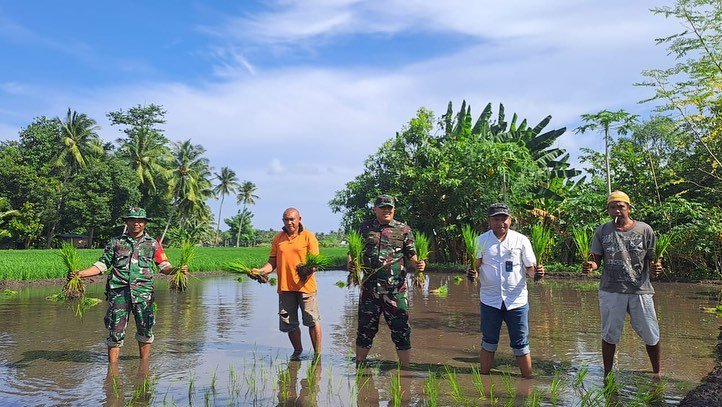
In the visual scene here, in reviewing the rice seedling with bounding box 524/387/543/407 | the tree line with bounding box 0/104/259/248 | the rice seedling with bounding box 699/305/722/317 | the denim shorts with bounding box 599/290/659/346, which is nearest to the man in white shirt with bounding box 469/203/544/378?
the rice seedling with bounding box 524/387/543/407

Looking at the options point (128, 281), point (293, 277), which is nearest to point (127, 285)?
point (128, 281)

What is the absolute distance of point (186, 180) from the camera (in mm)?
43688

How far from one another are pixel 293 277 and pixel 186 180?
132ft

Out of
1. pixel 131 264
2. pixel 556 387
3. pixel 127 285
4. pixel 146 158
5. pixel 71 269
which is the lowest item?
pixel 556 387

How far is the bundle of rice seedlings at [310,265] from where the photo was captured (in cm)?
563

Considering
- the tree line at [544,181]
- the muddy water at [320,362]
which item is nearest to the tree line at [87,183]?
the tree line at [544,181]

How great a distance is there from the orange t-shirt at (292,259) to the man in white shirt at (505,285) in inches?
73.3

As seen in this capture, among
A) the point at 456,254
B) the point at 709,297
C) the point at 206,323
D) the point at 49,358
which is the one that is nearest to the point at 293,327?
the point at 49,358

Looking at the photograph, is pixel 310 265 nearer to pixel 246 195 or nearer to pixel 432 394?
pixel 432 394

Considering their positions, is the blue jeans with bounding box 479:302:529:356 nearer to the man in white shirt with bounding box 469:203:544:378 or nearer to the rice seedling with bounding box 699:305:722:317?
the man in white shirt with bounding box 469:203:544:378

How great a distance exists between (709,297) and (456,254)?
14.2 metres

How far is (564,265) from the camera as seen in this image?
70.8ft

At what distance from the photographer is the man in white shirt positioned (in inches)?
189

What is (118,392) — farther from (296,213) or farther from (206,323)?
(206,323)
